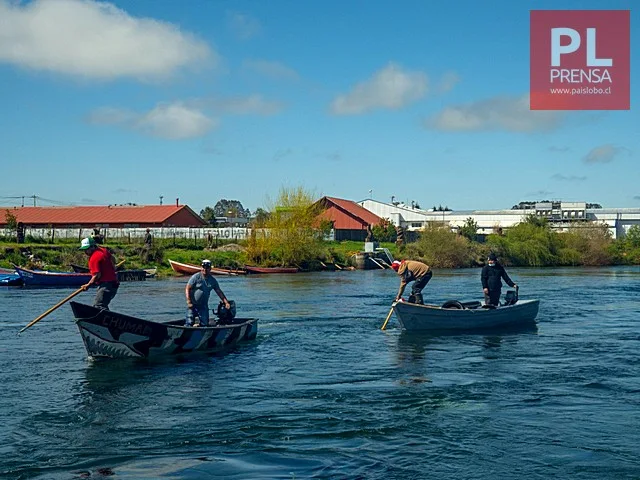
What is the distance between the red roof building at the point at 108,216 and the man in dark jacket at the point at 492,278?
208 feet

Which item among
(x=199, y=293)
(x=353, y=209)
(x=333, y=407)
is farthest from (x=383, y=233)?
(x=333, y=407)

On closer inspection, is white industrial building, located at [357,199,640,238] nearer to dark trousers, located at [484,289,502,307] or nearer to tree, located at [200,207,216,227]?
tree, located at [200,207,216,227]

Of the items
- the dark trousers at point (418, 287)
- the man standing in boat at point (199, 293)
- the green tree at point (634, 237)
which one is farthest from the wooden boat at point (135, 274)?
the green tree at point (634, 237)

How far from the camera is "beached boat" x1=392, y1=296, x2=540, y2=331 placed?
71.0 ft

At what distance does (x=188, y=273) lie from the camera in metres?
54.9

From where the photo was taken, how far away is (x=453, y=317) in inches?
871

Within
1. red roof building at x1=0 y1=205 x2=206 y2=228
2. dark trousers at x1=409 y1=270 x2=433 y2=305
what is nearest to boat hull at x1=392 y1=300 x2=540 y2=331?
dark trousers at x1=409 y1=270 x2=433 y2=305

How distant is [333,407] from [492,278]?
37.1 feet

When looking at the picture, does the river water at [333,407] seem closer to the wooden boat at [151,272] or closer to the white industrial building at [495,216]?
the wooden boat at [151,272]

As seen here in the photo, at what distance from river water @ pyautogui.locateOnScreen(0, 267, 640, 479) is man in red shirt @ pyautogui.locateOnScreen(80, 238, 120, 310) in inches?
60.0

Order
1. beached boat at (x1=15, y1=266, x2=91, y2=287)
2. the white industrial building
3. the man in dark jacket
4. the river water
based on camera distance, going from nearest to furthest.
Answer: the river water
the man in dark jacket
beached boat at (x1=15, y1=266, x2=91, y2=287)
the white industrial building

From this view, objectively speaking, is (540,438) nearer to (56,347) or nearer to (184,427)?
(184,427)

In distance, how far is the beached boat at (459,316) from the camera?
71.0ft

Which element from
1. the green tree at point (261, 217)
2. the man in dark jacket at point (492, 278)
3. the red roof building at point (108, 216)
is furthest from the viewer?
the red roof building at point (108, 216)
